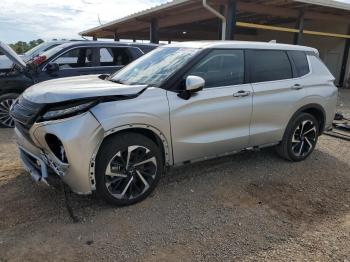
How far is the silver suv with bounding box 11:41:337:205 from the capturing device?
3.22 meters

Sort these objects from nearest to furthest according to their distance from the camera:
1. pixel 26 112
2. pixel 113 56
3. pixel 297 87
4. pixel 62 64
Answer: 1. pixel 26 112
2. pixel 297 87
3. pixel 62 64
4. pixel 113 56

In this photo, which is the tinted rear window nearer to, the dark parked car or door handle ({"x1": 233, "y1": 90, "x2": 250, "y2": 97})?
door handle ({"x1": 233, "y1": 90, "x2": 250, "y2": 97})

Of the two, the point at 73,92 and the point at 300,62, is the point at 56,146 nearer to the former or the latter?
the point at 73,92

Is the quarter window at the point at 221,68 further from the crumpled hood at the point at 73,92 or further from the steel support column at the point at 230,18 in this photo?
the steel support column at the point at 230,18

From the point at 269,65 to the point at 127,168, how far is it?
250 cm

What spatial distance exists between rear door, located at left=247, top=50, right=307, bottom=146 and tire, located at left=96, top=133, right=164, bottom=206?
154 centimetres

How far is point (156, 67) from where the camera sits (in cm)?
411

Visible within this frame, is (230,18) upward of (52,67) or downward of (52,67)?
upward

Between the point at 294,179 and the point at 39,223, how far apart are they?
3.21 meters

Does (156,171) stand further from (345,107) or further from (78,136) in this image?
(345,107)

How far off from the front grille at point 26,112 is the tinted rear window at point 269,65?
105 inches

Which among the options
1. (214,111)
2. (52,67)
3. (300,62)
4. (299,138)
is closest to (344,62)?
(300,62)

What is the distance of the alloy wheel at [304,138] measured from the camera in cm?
508

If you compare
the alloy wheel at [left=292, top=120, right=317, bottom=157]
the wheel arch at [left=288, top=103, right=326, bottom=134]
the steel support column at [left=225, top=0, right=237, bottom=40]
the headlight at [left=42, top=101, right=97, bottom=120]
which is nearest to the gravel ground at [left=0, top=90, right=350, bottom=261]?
the alloy wheel at [left=292, top=120, right=317, bottom=157]
